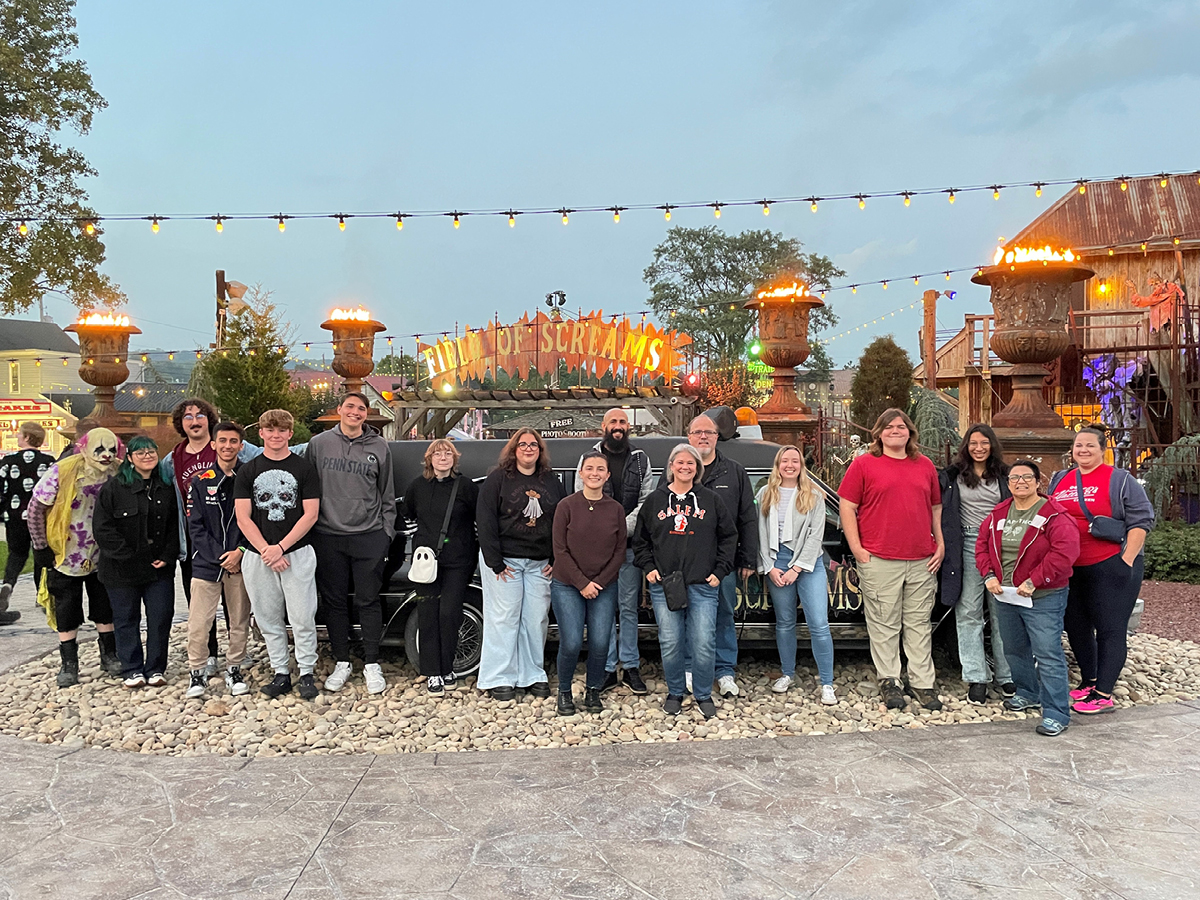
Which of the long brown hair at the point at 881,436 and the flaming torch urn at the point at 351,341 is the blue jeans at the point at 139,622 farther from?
the flaming torch urn at the point at 351,341

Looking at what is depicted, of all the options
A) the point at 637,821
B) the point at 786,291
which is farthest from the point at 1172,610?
the point at 637,821

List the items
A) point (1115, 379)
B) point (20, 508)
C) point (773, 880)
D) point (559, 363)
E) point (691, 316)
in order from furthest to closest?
point (691, 316)
point (1115, 379)
point (559, 363)
point (20, 508)
point (773, 880)

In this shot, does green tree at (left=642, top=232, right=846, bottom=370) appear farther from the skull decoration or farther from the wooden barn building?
the skull decoration

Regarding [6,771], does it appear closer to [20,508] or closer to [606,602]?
[606,602]

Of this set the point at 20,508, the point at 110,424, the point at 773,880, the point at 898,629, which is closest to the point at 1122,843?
the point at 773,880

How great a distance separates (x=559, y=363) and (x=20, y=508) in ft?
20.1

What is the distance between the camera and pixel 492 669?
5273 mm

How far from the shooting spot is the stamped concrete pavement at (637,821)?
311 cm

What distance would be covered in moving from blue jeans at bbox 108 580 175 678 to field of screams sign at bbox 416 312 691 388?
590 cm

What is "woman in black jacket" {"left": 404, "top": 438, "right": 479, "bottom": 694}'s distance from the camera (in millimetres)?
5273

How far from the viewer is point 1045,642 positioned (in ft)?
15.4

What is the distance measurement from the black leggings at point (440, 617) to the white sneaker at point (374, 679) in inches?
10.3

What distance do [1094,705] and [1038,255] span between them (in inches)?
187

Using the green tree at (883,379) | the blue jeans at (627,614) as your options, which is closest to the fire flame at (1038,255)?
the blue jeans at (627,614)
